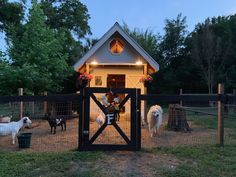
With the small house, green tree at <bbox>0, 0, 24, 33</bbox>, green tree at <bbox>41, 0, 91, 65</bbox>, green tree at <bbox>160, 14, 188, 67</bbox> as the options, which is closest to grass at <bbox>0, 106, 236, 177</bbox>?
the small house

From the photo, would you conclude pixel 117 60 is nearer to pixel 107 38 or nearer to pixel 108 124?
pixel 107 38

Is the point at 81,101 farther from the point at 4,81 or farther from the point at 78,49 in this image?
the point at 78,49

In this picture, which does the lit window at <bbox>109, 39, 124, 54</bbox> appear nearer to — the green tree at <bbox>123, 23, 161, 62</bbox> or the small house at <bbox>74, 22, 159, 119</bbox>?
the small house at <bbox>74, 22, 159, 119</bbox>

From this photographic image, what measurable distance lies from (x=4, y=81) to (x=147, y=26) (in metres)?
26.1

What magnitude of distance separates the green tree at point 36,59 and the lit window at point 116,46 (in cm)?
509

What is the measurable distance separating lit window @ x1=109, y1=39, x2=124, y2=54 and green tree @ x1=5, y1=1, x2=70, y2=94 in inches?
200

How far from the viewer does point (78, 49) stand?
99.2ft

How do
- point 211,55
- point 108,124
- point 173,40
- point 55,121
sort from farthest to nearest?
point 173,40 → point 211,55 → point 55,121 → point 108,124

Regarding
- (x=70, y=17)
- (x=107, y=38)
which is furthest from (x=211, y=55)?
(x=107, y=38)

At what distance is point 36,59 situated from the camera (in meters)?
19.1

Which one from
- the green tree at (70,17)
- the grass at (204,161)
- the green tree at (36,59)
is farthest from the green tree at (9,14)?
the grass at (204,161)

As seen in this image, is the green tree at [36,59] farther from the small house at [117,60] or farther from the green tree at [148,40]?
the green tree at [148,40]

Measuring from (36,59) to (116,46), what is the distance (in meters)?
6.48

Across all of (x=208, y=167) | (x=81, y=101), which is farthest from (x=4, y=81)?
(x=208, y=167)
